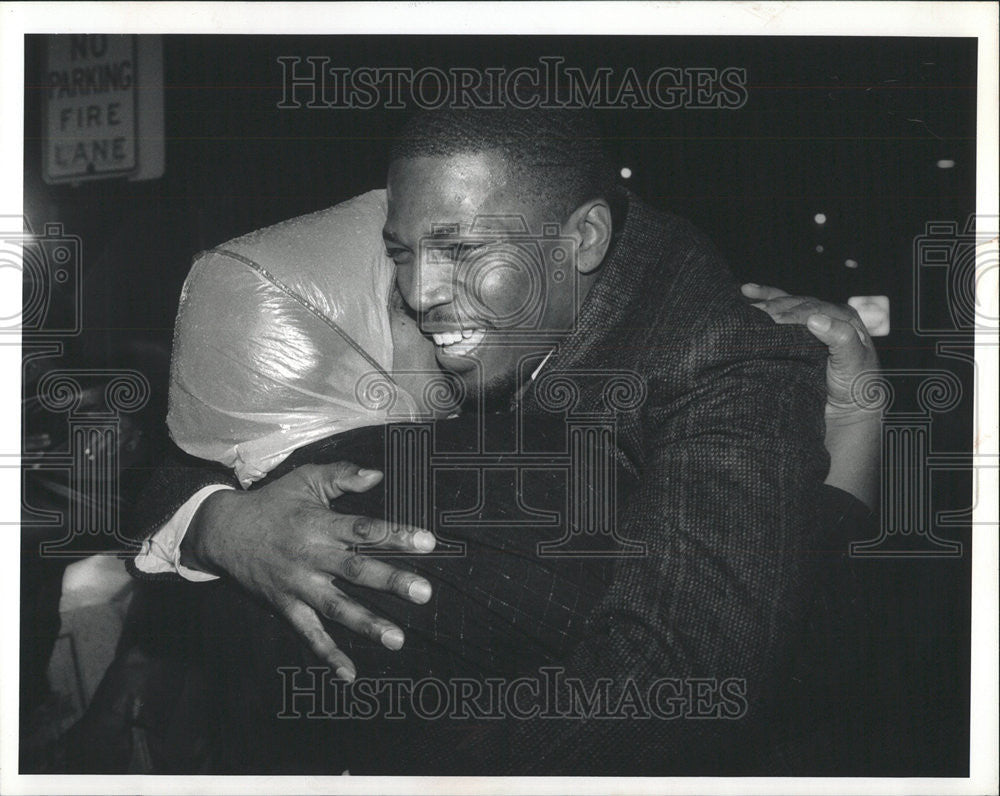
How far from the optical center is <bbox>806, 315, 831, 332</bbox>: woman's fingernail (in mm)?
1696

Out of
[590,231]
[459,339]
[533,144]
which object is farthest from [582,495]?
[533,144]

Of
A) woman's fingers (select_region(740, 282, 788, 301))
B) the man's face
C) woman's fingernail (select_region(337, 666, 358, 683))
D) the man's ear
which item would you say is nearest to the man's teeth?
the man's face

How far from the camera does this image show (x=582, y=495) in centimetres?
168

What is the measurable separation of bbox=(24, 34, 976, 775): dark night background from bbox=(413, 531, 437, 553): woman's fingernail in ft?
1.58

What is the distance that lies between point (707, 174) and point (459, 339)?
516 millimetres

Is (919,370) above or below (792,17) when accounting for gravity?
below

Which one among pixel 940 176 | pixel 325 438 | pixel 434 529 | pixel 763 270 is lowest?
pixel 434 529

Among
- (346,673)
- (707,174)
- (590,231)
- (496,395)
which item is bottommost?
(346,673)

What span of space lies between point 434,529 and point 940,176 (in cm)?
108

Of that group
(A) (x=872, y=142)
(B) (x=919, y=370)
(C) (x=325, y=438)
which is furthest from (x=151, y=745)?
(A) (x=872, y=142)

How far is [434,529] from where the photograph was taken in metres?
1.68

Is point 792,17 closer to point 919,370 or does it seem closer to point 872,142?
point 872,142

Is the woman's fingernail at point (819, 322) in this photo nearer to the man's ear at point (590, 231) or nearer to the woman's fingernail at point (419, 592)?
the man's ear at point (590, 231)

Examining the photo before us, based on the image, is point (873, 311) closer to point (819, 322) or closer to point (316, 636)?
point (819, 322)
